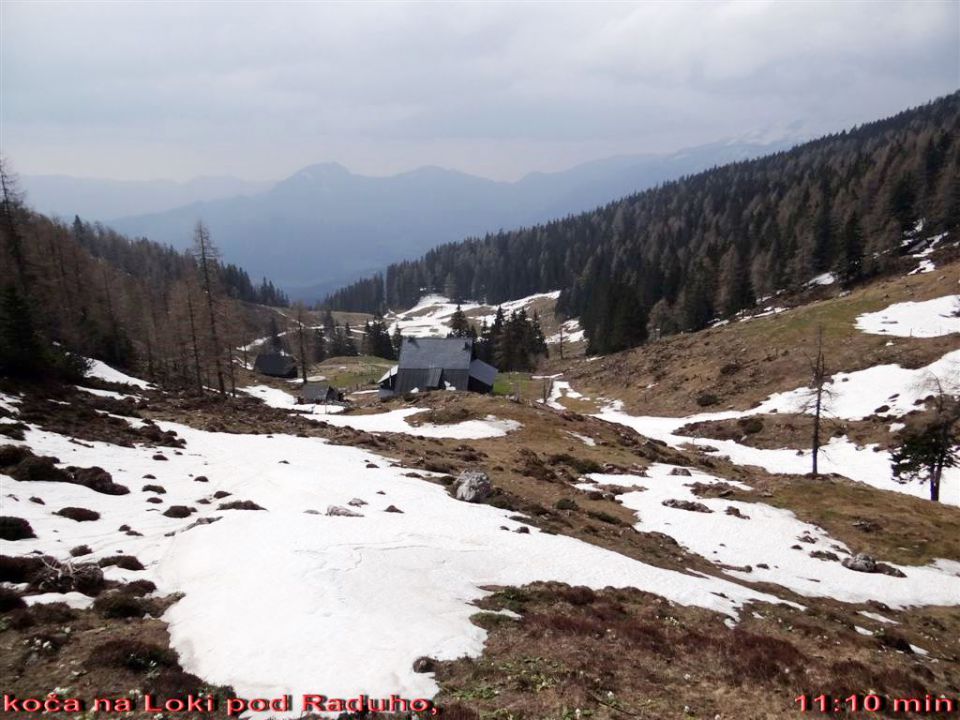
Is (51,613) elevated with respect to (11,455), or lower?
lower

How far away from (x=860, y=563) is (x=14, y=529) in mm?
34263

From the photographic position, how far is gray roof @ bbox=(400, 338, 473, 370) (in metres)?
74.3

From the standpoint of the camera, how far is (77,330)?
62.8 metres

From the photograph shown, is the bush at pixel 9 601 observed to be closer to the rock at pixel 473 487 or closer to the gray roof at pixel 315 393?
the rock at pixel 473 487

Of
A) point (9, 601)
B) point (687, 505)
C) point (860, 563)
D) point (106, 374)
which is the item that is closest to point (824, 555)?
point (860, 563)

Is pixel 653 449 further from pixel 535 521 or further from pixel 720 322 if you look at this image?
pixel 720 322

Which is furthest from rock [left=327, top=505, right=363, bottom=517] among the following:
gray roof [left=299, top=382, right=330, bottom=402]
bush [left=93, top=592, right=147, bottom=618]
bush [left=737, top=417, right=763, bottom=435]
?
gray roof [left=299, top=382, right=330, bottom=402]

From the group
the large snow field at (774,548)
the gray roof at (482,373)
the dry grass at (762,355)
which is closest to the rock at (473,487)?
the large snow field at (774,548)

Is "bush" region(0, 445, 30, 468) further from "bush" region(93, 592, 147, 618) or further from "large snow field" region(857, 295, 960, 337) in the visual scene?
"large snow field" region(857, 295, 960, 337)

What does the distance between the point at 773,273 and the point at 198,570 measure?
123 meters

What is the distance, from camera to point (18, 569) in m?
12.6

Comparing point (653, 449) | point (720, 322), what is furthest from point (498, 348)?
point (653, 449)

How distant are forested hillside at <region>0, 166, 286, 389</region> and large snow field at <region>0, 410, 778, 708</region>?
15.1 metres

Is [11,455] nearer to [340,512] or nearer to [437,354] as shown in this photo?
[340,512]
